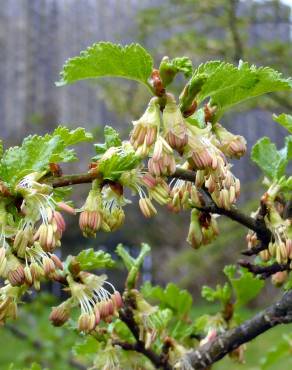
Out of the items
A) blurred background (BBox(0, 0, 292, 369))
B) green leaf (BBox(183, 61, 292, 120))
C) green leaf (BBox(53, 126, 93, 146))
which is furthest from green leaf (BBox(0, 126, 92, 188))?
blurred background (BBox(0, 0, 292, 369))

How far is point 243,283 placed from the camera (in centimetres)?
102

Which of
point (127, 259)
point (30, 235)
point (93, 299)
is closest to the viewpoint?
point (30, 235)

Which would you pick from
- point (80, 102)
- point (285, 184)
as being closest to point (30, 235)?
point (285, 184)

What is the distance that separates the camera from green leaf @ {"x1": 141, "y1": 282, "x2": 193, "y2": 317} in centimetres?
105

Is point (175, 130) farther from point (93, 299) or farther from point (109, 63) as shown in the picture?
point (93, 299)

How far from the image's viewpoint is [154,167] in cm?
62

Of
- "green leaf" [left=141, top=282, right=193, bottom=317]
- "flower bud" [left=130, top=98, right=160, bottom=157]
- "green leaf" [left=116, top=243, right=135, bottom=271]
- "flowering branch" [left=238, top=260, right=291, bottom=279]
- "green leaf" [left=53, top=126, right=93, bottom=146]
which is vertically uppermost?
"flower bud" [left=130, top=98, right=160, bottom=157]

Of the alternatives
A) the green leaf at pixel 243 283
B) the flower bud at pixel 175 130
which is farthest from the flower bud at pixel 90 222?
the green leaf at pixel 243 283

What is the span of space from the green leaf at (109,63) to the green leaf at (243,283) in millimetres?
423

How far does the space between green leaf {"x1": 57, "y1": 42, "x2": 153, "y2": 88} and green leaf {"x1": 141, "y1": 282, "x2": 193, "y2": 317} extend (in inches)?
17.9

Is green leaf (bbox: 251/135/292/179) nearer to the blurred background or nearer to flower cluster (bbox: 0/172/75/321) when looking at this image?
flower cluster (bbox: 0/172/75/321)

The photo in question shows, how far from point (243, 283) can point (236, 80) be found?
420 millimetres

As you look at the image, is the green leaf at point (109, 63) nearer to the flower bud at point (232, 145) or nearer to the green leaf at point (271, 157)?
the flower bud at point (232, 145)

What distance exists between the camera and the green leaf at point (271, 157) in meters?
0.81
